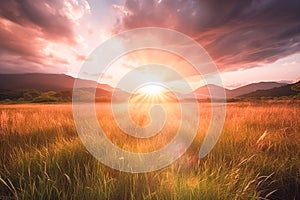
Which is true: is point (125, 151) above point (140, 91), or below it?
below

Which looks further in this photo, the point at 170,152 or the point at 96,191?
the point at 170,152

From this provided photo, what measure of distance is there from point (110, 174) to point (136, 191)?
436 mm

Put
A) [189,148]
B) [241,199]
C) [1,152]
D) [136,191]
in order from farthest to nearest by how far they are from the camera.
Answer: [189,148], [1,152], [136,191], [241,199]

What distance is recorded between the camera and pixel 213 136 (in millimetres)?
4531

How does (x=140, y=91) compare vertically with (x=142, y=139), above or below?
above

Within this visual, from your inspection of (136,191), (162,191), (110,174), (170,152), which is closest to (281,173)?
(170,152)

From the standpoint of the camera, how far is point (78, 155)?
311 cm

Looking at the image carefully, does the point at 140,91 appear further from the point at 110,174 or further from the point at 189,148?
the point at 110,174

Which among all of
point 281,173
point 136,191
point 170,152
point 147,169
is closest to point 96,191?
point 136,191

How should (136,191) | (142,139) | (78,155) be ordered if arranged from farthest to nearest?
(142,139) → (78,155) → (136,191)

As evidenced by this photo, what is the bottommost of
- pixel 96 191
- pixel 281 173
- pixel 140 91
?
pixel 281 173

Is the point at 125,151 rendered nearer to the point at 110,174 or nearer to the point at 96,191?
the point at 110,174

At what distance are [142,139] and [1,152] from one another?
231cm

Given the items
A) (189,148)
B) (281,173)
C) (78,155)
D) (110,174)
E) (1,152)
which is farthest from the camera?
(189,148)
